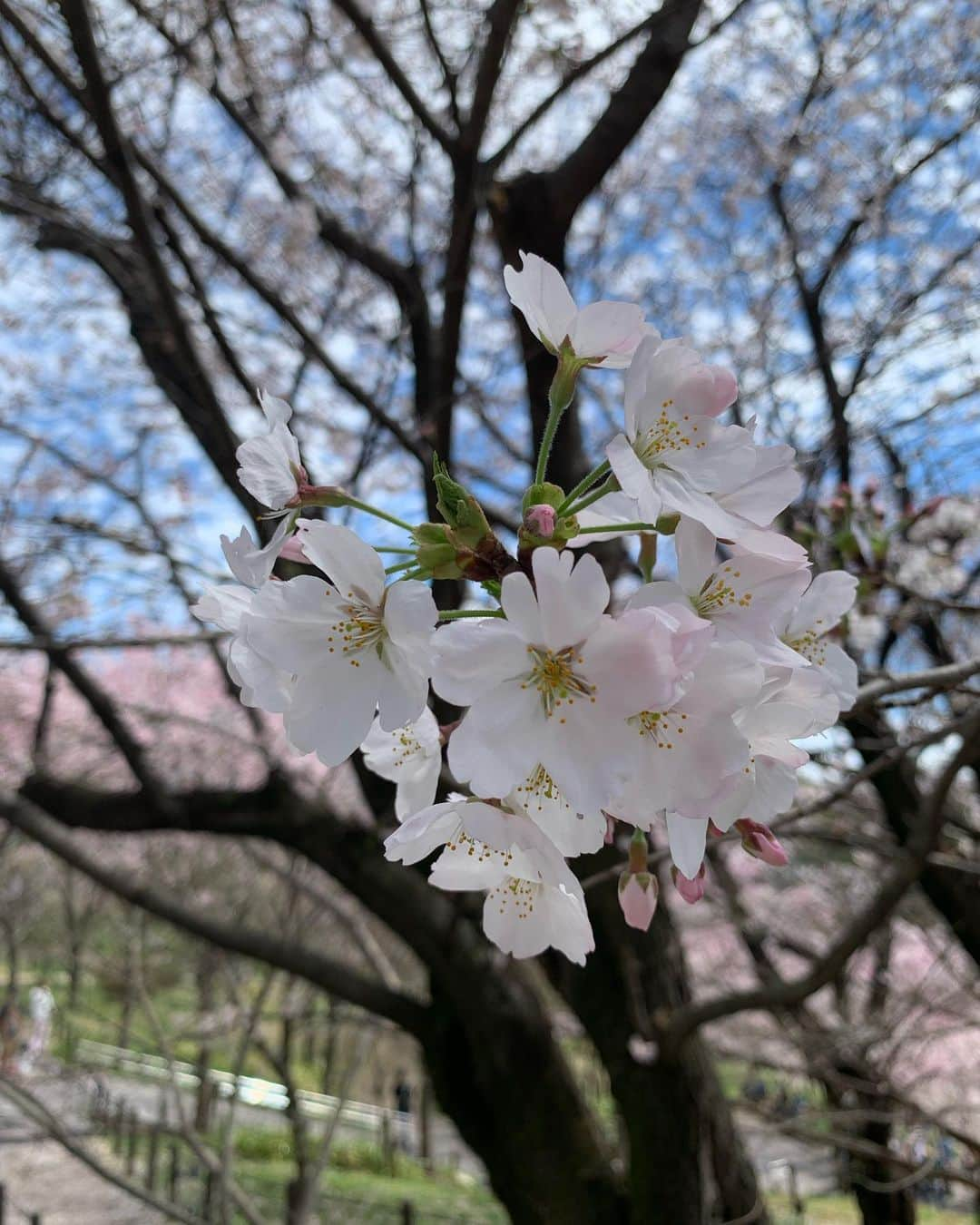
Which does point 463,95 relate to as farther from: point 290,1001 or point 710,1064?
point 290,1001

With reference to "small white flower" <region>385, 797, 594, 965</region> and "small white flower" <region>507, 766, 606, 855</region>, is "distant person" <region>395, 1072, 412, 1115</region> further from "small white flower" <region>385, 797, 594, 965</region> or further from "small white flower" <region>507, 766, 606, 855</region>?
"small white flower" <region>507, 766, 606, 855</region>

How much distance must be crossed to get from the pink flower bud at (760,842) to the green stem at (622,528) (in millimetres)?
255

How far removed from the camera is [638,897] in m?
0.80

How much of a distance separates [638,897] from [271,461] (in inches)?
19.8

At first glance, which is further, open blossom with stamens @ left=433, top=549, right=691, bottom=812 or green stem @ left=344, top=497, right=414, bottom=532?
green stem @ left=344, top=497, right=414, bottom=532

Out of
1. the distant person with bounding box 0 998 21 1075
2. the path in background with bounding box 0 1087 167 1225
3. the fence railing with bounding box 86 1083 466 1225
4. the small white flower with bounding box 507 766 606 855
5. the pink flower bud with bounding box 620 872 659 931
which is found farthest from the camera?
the path in background with bounding box 0 1087 167 1225

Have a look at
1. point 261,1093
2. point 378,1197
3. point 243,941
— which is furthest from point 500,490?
point 261,1093

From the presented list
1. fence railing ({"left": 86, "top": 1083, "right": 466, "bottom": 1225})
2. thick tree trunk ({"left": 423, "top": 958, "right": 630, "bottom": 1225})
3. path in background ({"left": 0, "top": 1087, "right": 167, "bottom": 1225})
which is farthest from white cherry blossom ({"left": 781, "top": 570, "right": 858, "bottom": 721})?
path in background ({"left": 0, "top": 1087, "right": 167, "bottom": 1225})

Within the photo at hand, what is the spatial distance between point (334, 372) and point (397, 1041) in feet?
50.9

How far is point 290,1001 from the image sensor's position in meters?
11.4

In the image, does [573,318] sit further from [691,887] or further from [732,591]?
[691,887]

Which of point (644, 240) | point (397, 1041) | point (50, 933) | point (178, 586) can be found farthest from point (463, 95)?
point (50, 933)

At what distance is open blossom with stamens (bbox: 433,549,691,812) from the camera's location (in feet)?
1.80

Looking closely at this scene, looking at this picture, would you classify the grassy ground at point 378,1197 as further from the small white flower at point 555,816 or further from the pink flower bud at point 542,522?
the pink flower bud at point 542,522
